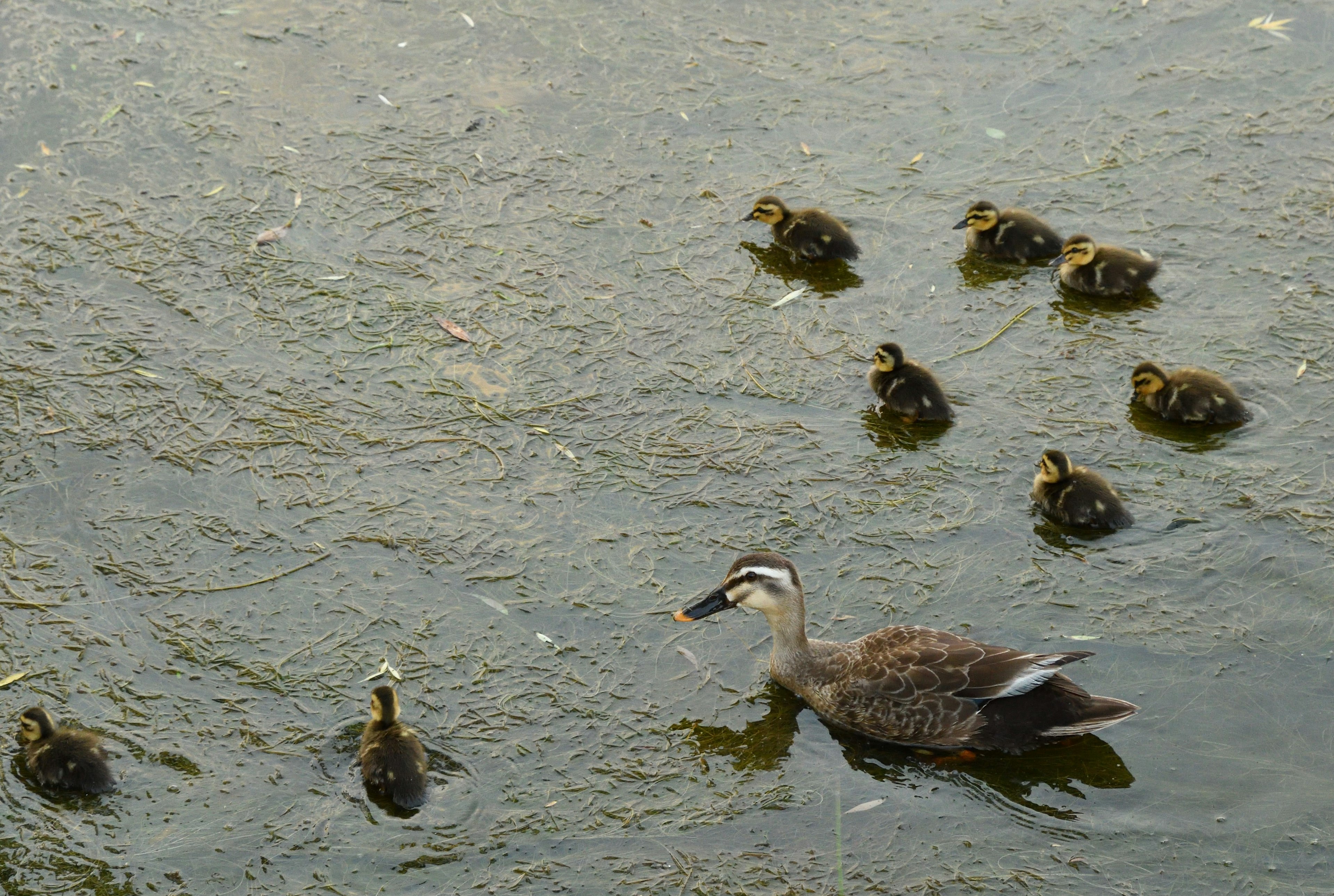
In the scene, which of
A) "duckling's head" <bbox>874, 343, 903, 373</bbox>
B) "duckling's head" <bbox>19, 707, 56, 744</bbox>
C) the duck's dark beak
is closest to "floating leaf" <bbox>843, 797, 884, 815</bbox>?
the duck's dark beak

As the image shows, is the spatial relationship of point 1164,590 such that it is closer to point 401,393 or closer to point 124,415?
point 401,393

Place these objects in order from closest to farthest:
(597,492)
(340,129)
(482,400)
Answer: (597,492)
(482,400)
(340,129)

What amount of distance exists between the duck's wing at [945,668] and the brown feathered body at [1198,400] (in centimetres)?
181

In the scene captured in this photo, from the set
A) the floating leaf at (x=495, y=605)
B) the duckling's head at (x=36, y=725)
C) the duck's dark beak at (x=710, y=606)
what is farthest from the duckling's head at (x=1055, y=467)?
the duckling's head at (x=36, y=725)

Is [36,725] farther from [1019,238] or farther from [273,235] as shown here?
[1019,238]

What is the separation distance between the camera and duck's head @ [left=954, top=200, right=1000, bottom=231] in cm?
779

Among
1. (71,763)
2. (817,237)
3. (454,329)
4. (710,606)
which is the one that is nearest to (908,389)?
(817,237)

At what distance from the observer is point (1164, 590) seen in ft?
19.2

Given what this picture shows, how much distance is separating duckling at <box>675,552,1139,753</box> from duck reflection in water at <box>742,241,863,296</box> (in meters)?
2.70

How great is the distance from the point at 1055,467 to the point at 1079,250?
77.7 inches

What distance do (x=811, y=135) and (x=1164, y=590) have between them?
4.23 meters

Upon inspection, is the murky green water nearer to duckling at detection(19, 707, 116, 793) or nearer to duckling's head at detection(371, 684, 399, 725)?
duckling at detection(19, 707, 116, 793)

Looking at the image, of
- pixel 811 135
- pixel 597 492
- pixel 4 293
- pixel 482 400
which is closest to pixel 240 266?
pixel 4 293

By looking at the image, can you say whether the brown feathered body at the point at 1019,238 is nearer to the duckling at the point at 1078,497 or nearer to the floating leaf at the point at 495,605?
the duckling at the point at 1078,497
